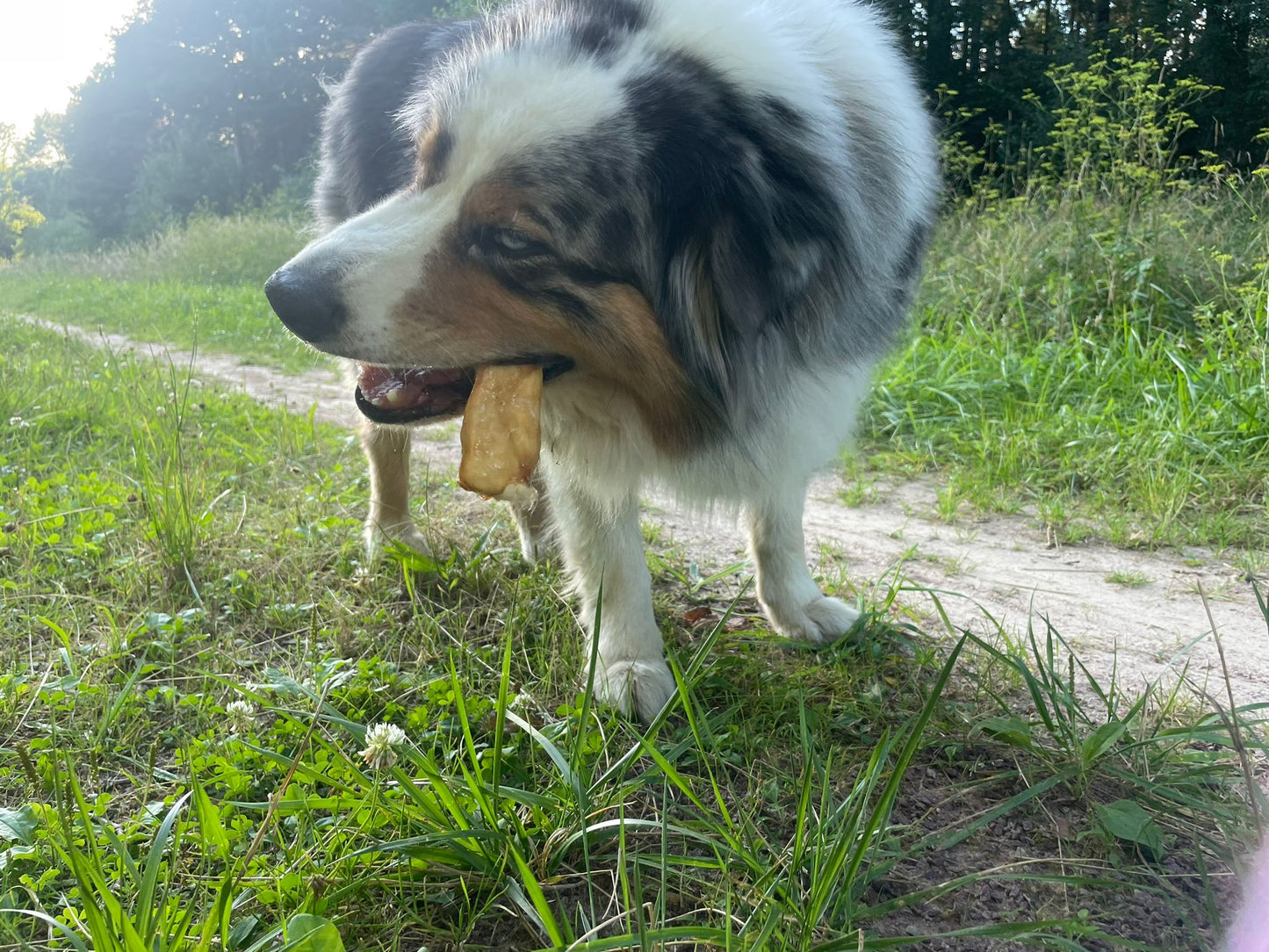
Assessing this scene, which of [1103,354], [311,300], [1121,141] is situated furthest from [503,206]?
[1121,141]

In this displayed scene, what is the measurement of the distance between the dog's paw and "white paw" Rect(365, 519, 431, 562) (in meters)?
0.91

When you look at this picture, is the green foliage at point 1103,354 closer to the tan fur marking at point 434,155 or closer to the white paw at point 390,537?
the white paw at point 390,537

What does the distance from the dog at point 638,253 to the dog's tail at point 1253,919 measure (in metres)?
1.13

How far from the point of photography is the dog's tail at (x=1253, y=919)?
1.25 metres

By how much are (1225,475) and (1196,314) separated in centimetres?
144

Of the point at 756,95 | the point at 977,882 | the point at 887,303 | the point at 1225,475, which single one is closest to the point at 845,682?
the point at 977,882

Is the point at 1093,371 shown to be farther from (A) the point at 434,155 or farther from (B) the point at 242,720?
(B) the point at 242,720

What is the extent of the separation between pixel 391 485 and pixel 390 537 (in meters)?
0.41

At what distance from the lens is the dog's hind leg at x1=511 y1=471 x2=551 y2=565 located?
2.81 metres

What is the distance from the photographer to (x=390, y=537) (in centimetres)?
277

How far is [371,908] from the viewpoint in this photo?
133 centimetres

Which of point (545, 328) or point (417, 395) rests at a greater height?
point (545, 328)

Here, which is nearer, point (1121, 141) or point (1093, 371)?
point (1093, 371)

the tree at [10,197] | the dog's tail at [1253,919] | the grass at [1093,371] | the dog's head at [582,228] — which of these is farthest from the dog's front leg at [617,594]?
the tree at [10,197]
